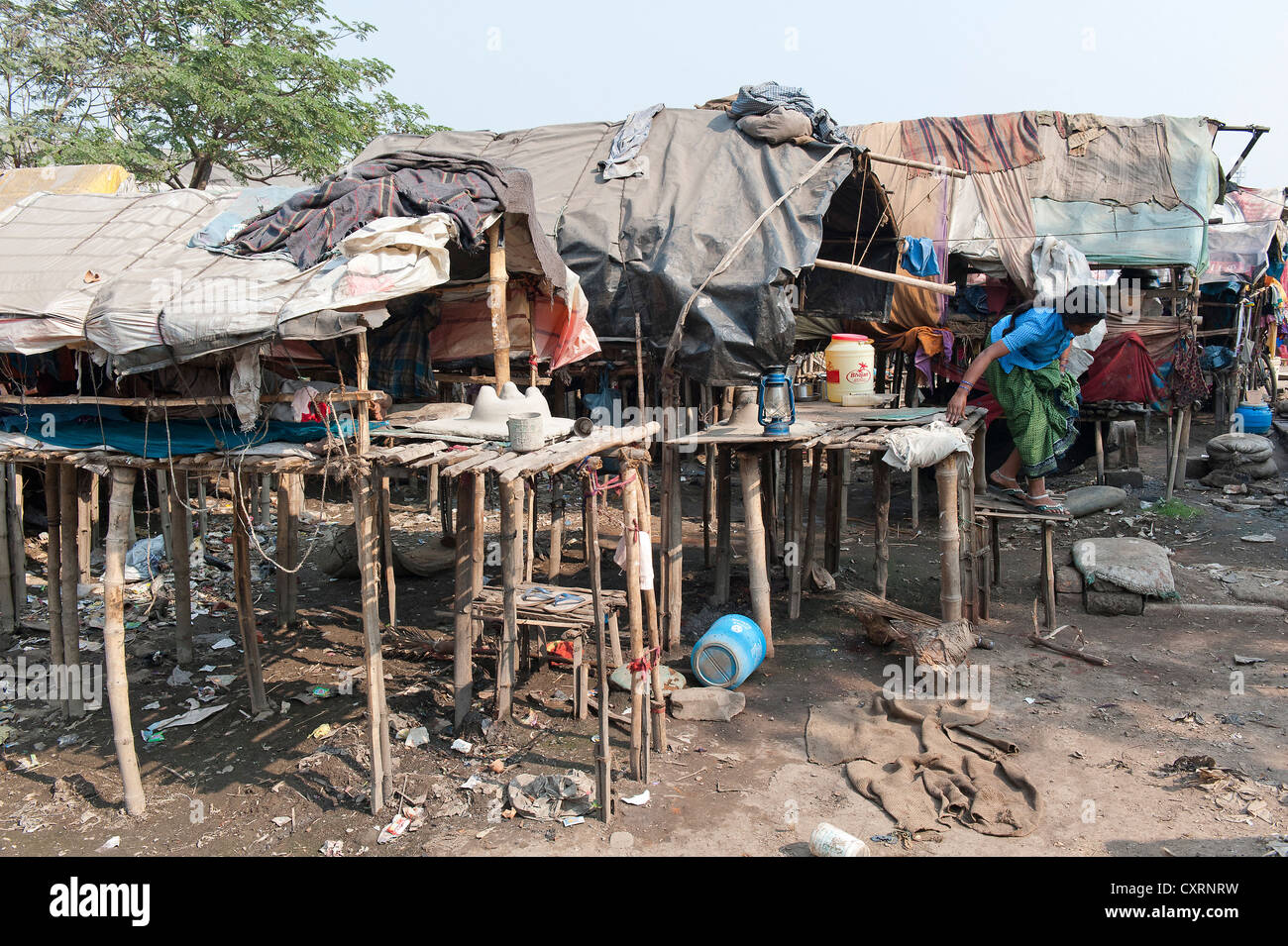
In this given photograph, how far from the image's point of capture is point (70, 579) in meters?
6.89

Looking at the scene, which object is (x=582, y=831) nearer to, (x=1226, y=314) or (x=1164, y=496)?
(x=1164, y=496)

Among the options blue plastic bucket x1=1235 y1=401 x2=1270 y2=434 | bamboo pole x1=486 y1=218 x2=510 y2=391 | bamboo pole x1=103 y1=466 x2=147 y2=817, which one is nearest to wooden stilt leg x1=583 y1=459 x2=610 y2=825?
bamboo pole x1=486 y1=218 x2=510 y2=391

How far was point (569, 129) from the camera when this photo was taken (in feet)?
32.0

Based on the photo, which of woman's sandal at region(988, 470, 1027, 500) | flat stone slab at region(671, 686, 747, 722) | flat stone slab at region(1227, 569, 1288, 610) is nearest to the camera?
flat stone slab at region(671, 686, 747, 722)

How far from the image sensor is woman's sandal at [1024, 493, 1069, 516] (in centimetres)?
764

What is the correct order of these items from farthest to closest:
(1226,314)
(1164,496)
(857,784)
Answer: (1226,314) → (1164,496) → (857,784)

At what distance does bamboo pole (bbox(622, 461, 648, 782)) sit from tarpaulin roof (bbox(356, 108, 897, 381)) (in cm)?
229

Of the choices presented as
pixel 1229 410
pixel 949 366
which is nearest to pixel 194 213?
pixel 949 366

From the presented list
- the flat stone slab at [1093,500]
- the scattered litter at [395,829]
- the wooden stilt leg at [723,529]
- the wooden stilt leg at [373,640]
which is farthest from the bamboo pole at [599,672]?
the flat stone slab at [1093,500]

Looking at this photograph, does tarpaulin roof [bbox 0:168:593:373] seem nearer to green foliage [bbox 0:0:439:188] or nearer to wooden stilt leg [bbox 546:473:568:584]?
wooden stilt leg [bbox 546:473:568:584]

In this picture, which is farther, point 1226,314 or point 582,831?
point 1226,314

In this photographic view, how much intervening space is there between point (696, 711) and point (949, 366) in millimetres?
7636
